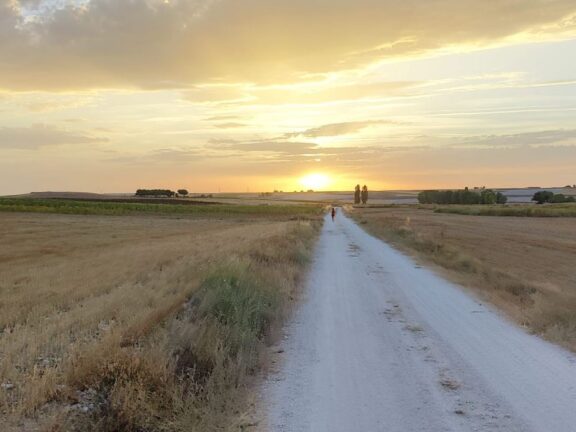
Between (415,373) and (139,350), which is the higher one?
(139,350)

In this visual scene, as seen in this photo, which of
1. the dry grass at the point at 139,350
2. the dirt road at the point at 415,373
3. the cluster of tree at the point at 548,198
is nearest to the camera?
the dry grass at the point at 139,350

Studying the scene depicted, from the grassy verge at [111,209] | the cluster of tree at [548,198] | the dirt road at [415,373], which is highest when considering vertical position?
the cluster of tree at [548,198]

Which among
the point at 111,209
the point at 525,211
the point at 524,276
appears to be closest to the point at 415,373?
the point at 524,276

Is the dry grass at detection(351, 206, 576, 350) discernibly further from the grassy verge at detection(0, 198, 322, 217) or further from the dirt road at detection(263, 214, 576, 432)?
the grassy verge at detection(0, 198, 322, 217)

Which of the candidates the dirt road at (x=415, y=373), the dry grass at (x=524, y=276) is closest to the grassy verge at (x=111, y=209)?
the dry grass at (x=524, y=276)

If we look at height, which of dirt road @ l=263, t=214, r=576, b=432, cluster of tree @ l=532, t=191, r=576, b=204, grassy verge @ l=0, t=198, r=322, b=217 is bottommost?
grassy verge @ l=0, t=198, r=322, b=217

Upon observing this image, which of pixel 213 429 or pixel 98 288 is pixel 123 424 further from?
pixel 98 288

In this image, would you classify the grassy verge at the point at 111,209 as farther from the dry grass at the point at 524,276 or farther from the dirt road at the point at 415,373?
the dirt road at the point at 415,373

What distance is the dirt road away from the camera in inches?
220

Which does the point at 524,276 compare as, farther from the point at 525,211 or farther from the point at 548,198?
the point at 548,198

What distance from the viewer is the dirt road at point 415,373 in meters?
5.59

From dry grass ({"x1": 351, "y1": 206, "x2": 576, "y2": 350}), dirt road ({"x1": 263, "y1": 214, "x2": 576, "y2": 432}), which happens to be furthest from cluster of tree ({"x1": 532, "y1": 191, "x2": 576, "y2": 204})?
dirt road ({"x1": 263, "y1": 214, "x2": 576, "y2": 432})

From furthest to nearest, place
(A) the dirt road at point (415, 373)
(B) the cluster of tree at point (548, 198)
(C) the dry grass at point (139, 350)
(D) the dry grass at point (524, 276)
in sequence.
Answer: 1. (B) the cluster of tree at point (548, 198)
2. (D) the dry grass at point (524, 276)
3. (A) the dirt road at point (415, 373)
4. (C) the dry grass at point (139, 350)

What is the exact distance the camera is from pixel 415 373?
711cm
